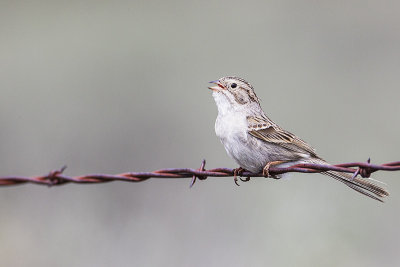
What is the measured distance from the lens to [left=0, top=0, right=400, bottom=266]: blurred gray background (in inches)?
390

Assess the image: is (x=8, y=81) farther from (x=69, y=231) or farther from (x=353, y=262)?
(x=353, y=262)

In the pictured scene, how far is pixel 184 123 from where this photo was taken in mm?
13531

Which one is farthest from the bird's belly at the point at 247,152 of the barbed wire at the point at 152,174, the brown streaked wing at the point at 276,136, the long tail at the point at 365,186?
the barbed wire at the point at 152,174

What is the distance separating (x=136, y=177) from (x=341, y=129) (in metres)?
7.68

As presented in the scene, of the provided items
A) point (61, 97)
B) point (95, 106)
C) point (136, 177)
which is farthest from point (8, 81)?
point (136, 177)

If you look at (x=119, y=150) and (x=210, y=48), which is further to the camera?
(x=210, y=48)

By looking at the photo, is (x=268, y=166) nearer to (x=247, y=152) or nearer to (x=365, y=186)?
(x=247, y=152)

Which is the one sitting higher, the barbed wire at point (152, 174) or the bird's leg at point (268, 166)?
the barbed wire at point (152, 174)

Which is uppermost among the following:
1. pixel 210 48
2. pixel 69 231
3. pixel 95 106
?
pixel 210 48

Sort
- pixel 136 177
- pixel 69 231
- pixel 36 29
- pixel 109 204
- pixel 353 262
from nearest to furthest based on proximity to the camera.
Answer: pixel 136 177 < pixel 353 262 < pixel 69 231 < pixel 109 204 < pixel 36 29

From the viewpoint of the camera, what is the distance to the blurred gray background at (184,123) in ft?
32.5

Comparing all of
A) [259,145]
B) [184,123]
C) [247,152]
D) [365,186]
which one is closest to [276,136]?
[259,145]

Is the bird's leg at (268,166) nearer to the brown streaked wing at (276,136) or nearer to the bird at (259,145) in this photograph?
the bird at (259,145)

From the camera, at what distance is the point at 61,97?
49.7ft
